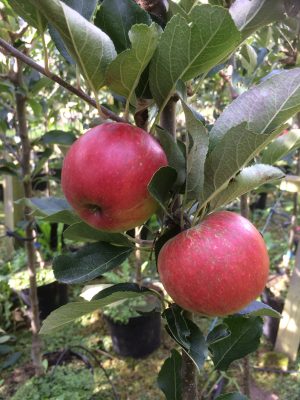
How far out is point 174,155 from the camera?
525 millimetres

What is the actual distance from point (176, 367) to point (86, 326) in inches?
57.8

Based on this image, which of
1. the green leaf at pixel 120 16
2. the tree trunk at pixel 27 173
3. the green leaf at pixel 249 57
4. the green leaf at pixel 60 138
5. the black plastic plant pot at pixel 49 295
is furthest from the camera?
the black plastic plant pot at pixel 49 295

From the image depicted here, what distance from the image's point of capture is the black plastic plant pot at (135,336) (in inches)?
71.4

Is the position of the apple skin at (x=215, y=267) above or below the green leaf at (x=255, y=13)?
below

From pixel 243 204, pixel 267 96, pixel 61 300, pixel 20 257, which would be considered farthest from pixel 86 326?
pixel 267 96

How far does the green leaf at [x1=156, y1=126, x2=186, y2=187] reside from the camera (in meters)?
0.50

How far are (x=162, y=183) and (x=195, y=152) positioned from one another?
7cm

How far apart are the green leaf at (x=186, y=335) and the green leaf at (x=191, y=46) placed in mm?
329

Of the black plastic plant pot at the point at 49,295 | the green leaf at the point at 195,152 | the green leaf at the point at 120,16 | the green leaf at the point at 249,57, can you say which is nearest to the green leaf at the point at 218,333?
the green leaf at the point at 195,152

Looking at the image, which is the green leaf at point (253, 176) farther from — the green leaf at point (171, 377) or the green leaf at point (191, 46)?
the green leaf at point (171, 377)

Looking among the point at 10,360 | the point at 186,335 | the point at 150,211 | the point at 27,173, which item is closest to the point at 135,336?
the point at 10,360

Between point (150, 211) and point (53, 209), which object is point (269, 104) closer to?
point (150, 211)

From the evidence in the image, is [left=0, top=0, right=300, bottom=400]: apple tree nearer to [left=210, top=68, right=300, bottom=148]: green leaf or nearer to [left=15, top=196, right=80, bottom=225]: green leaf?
[left=210, top=68, right=300, bottom=148]: green leaf

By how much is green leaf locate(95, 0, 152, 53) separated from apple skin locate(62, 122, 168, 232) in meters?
0.16
